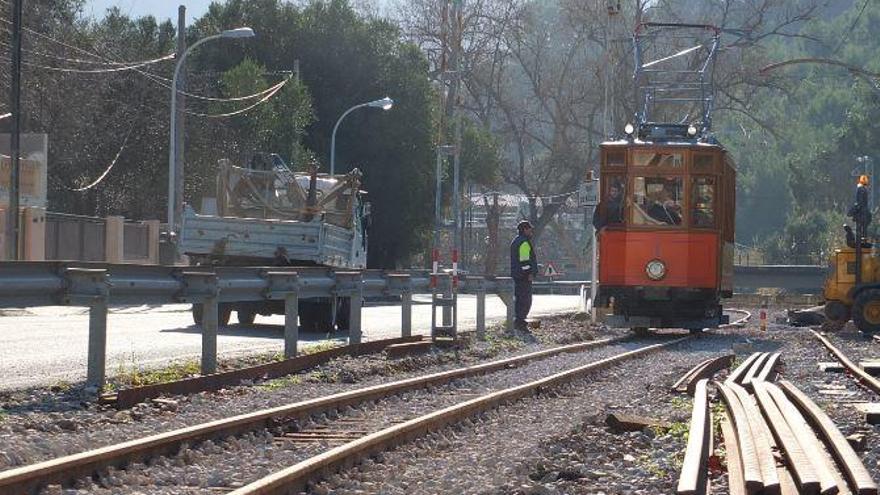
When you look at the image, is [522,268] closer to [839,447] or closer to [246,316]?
[246,316]

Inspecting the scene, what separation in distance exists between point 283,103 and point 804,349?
31.1m

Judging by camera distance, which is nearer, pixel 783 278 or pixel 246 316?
pixel 246 316

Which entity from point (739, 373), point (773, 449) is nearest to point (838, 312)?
point (739, 373)

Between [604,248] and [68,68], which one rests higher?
[68,68]

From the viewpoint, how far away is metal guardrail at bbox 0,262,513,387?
1193cm

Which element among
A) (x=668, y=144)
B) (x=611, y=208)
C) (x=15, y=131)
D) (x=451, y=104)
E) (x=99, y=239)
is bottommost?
(x=99, y=239)

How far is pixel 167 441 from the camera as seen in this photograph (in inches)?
357

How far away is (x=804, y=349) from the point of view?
23.8 metres

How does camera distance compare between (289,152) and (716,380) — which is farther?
(289,152)

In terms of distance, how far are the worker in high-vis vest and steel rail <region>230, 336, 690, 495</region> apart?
10118 millimetres

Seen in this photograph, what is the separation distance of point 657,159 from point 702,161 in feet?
2.41

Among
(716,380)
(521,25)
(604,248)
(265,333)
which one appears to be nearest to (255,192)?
(265,333)

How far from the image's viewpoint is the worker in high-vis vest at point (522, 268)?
86.5 feet

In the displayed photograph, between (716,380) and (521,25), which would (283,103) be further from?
(716,380)
